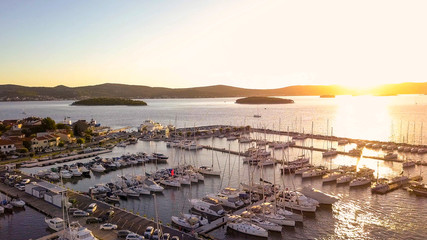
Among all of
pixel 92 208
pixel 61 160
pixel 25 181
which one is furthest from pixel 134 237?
pixel 61 160

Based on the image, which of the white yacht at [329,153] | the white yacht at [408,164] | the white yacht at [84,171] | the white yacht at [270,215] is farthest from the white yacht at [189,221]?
the white yacht at [329,153]

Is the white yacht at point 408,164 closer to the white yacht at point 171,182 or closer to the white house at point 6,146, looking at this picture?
the white yacht at point 171,182

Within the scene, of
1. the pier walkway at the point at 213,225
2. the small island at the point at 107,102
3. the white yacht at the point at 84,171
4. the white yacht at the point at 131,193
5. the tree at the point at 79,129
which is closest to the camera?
the pier walkway at the point at 213,225

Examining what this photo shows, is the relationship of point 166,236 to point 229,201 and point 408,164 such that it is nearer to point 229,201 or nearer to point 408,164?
point 229,201

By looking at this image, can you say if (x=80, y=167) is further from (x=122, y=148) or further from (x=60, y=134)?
(x=60, y=134)

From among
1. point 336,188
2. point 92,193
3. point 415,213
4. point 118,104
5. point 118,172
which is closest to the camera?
point 415,213

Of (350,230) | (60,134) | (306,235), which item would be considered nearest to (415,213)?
(350,230)

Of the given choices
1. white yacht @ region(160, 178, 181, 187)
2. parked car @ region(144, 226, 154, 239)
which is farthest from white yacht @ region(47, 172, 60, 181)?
parked car @ region(144, 226, 154, 239)
